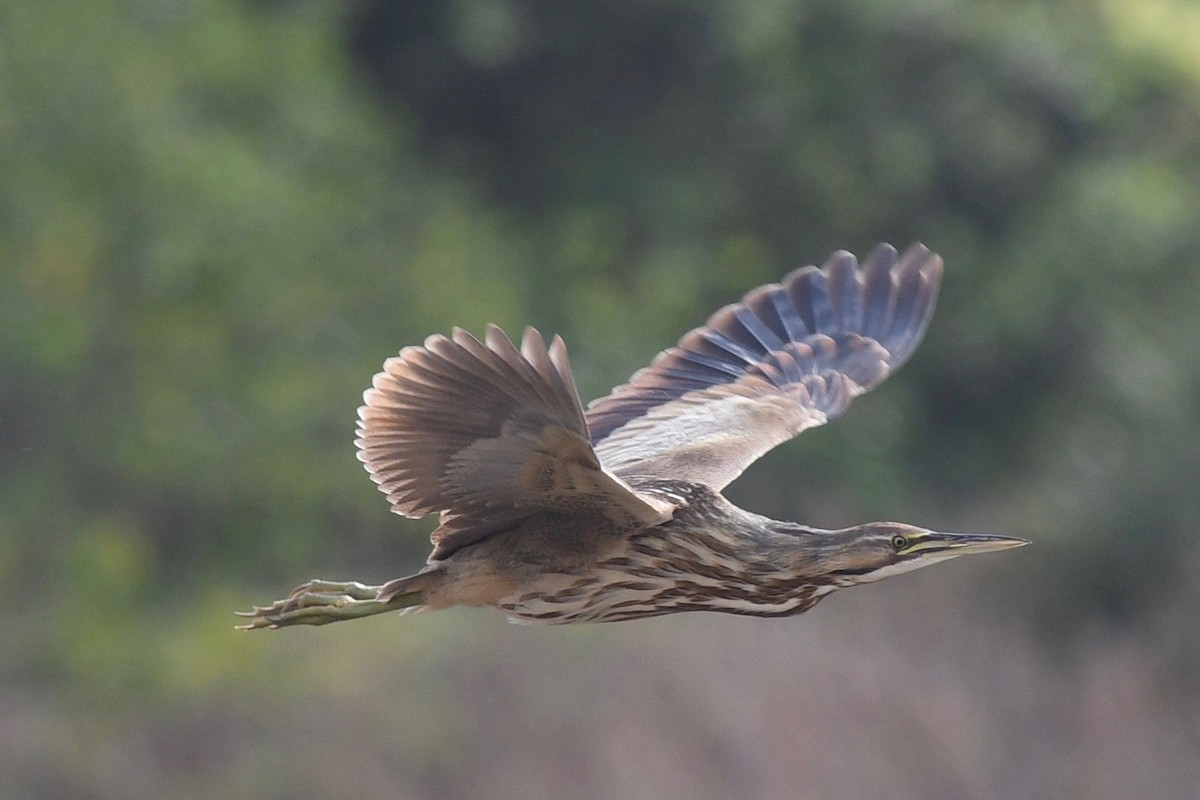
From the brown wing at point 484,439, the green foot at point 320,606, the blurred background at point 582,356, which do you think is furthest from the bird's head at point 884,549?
the blurred background at point 582,356

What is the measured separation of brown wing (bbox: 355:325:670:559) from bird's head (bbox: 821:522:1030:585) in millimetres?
376

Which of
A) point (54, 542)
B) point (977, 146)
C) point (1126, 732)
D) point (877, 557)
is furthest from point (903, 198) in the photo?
point (877, 557)

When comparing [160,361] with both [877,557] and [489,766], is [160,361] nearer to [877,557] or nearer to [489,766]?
[489,766]

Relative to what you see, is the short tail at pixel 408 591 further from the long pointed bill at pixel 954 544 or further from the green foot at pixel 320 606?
the long pointed bill at pixel 954 544

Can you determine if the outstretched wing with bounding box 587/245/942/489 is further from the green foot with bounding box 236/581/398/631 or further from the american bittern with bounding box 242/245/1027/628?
the green foot with bounding box 236/581/398/631


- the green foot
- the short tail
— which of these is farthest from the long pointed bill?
the green foot

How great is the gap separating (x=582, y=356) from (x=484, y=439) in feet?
32.4

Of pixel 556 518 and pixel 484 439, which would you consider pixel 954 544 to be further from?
pixel 484 439

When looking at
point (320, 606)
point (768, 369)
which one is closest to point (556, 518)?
point (320, 606)

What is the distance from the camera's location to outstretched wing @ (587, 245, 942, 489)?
5785mm

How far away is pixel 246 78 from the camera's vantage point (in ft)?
49.0

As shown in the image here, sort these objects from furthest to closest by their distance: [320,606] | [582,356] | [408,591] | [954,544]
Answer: [582,356]
[320,606]
[408,591]
[954,544]

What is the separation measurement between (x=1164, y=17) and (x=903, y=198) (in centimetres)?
259

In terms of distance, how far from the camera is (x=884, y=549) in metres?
4.88
